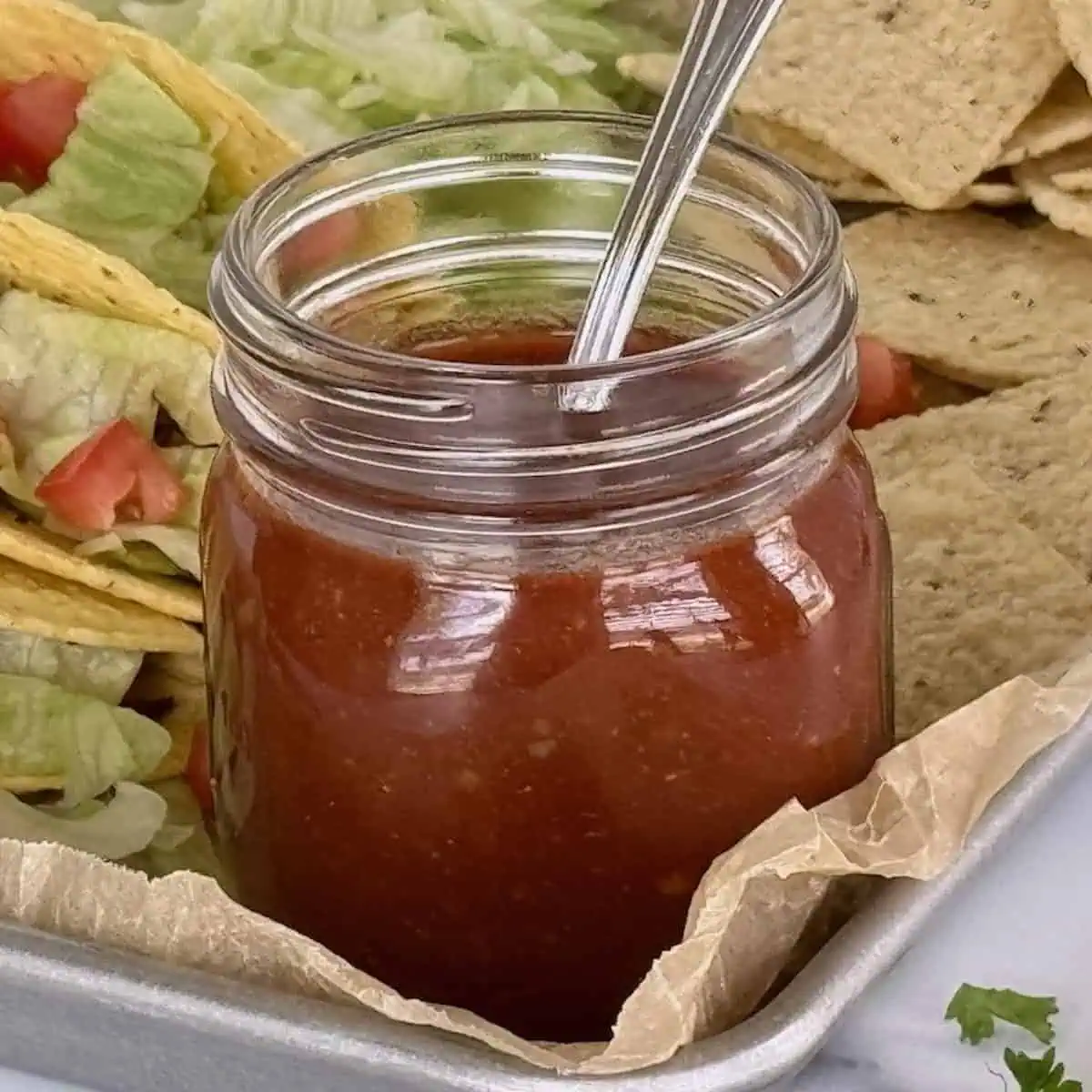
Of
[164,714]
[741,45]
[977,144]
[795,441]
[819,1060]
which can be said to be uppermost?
[741,45]

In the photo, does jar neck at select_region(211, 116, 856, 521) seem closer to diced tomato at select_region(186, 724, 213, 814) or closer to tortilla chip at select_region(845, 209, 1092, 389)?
diced tomato at select_region(186, 724, 213, 814)

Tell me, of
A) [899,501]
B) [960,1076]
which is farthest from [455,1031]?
[899,501]

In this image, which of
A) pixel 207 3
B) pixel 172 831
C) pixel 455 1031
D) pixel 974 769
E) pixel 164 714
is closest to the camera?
pixel 455 1031

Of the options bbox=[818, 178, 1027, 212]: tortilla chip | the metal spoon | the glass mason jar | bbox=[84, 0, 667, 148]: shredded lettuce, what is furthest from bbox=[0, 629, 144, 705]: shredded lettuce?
bbox=[818, 178, 1027, 212]: tortilla chip

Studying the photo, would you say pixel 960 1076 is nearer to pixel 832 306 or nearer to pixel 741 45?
pixel 832 306

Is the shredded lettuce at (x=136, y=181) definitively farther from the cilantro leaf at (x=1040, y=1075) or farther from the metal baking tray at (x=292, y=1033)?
the cilantro leaf at (x=1040, y=1075)

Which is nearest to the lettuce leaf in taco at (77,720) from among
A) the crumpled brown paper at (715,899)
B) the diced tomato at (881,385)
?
the crumpled brown paper at (715,899)
